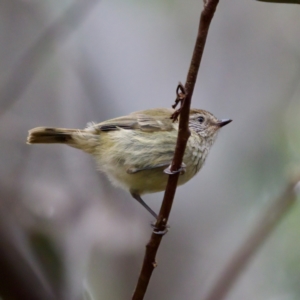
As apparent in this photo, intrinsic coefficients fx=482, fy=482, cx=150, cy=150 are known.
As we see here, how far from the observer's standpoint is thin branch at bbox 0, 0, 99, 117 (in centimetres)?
287

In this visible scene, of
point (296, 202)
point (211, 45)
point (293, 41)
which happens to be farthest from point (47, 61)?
point (296, 202)

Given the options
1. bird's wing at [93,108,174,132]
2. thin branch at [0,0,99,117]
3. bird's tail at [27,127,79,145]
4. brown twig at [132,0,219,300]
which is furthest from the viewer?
thin branch at [0,0,99,117]

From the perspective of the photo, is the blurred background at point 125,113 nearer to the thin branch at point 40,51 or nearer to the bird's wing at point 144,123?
the thin branch at point 40,51

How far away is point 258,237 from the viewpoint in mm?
2369

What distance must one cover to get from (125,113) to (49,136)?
3.70ft

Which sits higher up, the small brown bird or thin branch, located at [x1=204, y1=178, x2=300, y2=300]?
the small brown bird

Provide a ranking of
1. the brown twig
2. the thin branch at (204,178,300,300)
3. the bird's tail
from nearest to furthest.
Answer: the brown twig, the thin branch at (204,178,300,300), the bird's tail

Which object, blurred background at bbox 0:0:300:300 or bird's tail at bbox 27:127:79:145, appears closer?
bird's tail at bbox 27:127:79:145

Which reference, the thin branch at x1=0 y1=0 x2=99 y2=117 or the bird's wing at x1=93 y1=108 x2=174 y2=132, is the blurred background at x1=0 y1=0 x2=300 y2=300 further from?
the bird's wing at x1=93 y1=108 x2=174 y2=132

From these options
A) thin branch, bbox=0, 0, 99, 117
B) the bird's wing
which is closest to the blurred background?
thin branch, bbox=0, 0, 99, 117

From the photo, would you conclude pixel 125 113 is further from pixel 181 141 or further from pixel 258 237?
pixel 181 141

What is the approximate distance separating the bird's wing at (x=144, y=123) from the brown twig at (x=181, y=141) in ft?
2.41

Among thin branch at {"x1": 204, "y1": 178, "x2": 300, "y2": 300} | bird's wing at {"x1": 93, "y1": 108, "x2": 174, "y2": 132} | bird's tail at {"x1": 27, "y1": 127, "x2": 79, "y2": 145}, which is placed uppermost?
bird's wing at {"x1": 93, "y1": 108, "x2": 174, "y2": 132}

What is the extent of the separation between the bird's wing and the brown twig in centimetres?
74
